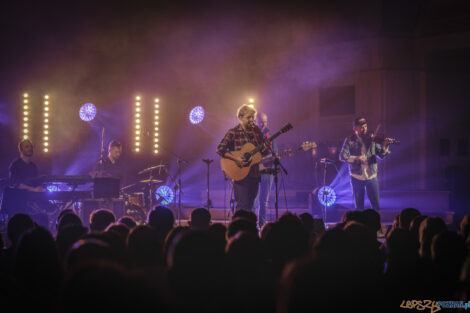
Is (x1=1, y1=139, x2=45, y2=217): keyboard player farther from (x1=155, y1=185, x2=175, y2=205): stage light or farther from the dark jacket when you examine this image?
the dark jacket

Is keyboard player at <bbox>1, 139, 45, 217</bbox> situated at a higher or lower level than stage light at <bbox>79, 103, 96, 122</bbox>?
lower

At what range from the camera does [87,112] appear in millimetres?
Answer: 14273

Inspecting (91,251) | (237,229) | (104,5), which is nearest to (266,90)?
(104,5)

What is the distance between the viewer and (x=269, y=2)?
51.5ft

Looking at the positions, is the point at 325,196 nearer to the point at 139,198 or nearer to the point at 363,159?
the point at 363,159

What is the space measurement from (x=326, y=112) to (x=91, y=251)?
14959 millimetres

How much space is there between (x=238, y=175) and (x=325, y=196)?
15.6 ft

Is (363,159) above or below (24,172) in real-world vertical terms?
above

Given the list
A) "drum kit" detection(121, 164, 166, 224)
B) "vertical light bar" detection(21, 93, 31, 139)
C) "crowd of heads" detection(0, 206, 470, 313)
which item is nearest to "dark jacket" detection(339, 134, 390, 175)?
"crowd of heads" detection(0, 206, 470, 313)

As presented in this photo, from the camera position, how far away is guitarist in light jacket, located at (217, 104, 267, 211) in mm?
7555

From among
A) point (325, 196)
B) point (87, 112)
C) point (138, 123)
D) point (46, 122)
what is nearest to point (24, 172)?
point (87, 112)

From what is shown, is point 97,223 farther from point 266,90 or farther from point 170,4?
point 266,90

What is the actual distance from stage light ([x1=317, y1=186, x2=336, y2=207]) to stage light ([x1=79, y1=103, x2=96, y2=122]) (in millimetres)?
7346

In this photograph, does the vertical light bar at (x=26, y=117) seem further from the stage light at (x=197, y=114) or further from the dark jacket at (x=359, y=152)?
the dark jacket at (x=359, y=152)
